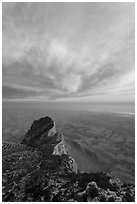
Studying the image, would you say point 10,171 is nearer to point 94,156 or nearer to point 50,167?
point 50,167

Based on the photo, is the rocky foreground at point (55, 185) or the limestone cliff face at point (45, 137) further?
the limestone cliff face at point (45, 137)

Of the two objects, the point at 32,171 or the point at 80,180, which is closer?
the point at 80,180

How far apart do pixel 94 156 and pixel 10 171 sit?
72828mm

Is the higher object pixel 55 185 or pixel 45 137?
pixel 55 185

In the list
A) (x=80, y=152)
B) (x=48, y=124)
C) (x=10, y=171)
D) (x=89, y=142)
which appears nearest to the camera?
(x=10, y=171)

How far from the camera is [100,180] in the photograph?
1318 cm

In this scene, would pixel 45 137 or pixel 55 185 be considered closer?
pixel 55 185

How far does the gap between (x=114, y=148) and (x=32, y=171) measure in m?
88.7

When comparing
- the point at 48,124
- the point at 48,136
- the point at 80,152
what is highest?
the point at 48,124

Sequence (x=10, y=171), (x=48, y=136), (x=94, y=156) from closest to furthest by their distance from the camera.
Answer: (x=10, y=171) → (x=48, y=136) → (x=94, y=156)

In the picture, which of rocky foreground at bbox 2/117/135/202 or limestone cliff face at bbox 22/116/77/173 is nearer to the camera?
rocky foreground at bbox 2/117/135/202

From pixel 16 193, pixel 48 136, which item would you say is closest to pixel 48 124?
pixel 48 136

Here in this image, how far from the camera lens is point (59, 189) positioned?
1217 cm

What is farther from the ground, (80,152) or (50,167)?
(50,167)
